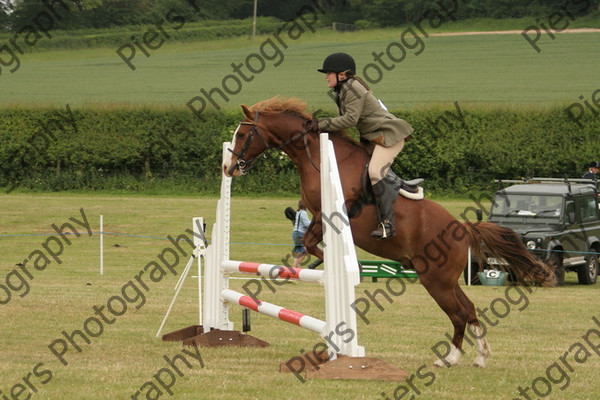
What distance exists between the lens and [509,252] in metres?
8.38

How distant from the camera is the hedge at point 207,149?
3081cm

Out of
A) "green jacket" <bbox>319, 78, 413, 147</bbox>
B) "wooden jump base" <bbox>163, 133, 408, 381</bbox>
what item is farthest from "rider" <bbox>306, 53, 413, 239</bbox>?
"wooden jump base" <bbox>163, 133, 408, 381</bbox>

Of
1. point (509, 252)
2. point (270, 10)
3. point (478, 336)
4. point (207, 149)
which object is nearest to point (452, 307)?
point (478, 336)

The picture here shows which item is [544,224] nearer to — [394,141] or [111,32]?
[394,141]

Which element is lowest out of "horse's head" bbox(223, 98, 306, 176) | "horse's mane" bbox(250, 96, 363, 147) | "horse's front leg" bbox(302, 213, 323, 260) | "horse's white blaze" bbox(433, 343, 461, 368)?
"horse's white blaze" bbox(433, 343, 461, 368)

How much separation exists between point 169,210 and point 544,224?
43.1 feet

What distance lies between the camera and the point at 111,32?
2339 inches

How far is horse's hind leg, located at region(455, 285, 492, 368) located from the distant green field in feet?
84.9

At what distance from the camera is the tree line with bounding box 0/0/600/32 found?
57.8 metres

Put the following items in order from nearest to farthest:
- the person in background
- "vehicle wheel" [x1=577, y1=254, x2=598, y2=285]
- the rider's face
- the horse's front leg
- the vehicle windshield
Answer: the horse's front leg, the rider's face, the person in background, "vehicle wheel" [x1=577, y1=254, x2=598, y2=285], the vehicle windshield

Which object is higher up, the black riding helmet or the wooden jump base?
the black riding helmet

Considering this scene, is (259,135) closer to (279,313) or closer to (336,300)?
(279,313)

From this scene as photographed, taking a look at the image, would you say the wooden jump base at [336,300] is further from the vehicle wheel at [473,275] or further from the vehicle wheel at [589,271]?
the vehicle wheel at [589,271]

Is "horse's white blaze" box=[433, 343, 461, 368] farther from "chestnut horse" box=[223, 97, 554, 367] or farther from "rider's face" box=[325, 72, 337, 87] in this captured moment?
"rider's face" box=[325, 72, 337, 87]
